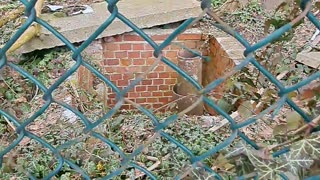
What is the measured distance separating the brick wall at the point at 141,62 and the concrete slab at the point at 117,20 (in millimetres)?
131

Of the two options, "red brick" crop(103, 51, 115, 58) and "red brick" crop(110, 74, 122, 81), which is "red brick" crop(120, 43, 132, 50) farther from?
"red brick" crop(110, 74, 122, 81)

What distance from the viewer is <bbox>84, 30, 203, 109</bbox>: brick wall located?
14.6 ft

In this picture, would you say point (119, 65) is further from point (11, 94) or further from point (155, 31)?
point (11, 94)

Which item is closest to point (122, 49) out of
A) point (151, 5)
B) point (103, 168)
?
point (151, 5)

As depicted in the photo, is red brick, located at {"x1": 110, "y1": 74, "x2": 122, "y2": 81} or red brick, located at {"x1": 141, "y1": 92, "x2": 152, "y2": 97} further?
red brick, located at {"x1": 141, "y1": 92, "x2": 152, "y2": 97}

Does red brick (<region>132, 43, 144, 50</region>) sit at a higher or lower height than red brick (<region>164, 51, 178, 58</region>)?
higher

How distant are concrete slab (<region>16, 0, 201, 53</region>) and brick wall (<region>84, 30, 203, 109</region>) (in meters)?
0.13

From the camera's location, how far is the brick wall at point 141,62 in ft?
14.6

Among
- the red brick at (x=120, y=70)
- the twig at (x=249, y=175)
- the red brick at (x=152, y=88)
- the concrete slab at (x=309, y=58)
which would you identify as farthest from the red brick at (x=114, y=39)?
the twig at (x=249, y=175)

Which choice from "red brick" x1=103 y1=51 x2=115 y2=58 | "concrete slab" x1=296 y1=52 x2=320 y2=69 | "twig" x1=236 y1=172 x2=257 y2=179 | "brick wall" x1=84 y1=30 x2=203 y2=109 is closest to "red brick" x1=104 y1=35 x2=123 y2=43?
"brick wall" x1=84 y1=30 x2=203 y2=109

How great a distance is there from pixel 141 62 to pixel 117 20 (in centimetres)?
47

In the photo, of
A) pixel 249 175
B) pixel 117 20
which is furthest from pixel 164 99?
pixel 249 175

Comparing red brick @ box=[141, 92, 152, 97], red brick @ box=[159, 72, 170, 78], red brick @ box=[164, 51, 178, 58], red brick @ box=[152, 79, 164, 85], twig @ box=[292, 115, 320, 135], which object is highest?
twig @ box=[292, 115, 320, 135]

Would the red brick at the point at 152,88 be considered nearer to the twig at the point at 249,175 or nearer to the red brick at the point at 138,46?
the red brick at the point at 138,46
